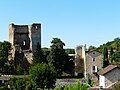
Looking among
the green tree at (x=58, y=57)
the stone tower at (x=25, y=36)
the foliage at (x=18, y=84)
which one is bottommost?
the foliage at (x=18, y=84)

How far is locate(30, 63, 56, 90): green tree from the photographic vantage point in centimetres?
6203

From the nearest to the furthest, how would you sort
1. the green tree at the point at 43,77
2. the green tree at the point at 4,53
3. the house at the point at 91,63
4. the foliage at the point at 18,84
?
the green tree at the point at 43,77
the foliage at the point at 18,84
the house at the point at 91,63
the green tree at the point at 4,53

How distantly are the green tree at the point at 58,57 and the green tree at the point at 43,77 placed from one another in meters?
7.72

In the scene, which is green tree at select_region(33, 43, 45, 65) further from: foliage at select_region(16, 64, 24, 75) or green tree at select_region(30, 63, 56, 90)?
green tree at select_region(30, 63, 56, 90)

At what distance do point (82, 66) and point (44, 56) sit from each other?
5.96m

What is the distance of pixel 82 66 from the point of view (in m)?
74.6

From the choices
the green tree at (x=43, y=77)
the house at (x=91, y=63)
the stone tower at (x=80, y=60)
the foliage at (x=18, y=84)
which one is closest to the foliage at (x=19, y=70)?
the stone tower at (x=80, y=60)

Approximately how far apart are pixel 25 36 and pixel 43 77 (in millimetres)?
23399

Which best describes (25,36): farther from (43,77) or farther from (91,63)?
(43,77)

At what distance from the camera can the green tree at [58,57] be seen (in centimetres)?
7119

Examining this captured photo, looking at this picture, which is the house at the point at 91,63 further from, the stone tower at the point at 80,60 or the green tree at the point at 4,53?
the green tree at the point at 4,53

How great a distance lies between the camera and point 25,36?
8488 centimetres

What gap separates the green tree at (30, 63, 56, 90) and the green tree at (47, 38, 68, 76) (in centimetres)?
772

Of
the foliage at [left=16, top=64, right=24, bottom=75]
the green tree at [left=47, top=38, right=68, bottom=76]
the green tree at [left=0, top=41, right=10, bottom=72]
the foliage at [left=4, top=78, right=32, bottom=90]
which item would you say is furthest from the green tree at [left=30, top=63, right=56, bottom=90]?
the green tree at [left=0, top=41, right=10, bottom=72]
